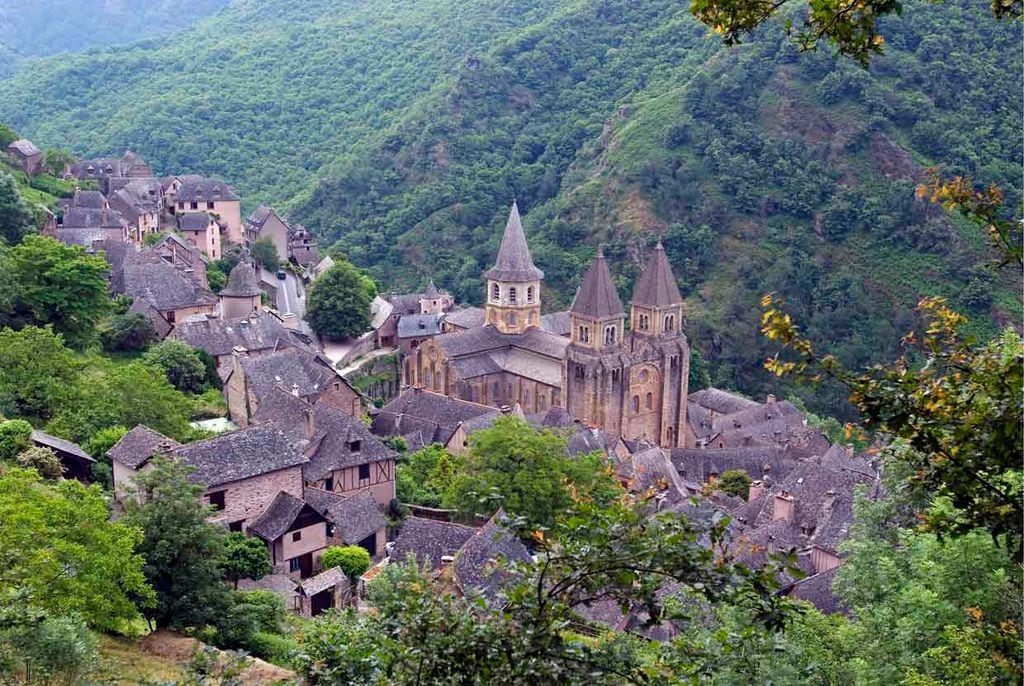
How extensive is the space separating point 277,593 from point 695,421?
42782mm

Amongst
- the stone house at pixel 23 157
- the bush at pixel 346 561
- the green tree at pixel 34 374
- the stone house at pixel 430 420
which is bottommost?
the bush at pixel 346 561

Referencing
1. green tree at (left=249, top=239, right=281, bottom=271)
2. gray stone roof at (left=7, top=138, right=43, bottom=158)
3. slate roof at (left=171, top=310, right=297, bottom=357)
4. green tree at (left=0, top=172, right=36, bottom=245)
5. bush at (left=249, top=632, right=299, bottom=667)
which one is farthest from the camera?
green tree at (left=249, top=239, right=281, bottom=271)

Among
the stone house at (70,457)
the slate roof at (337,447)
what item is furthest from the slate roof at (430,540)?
the stone house at (70,457)

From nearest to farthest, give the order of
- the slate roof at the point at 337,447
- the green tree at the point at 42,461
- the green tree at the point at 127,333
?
the green tree at the point at 42,461, the slate roof at the point at 337,447, the green tree at the point at 127,333

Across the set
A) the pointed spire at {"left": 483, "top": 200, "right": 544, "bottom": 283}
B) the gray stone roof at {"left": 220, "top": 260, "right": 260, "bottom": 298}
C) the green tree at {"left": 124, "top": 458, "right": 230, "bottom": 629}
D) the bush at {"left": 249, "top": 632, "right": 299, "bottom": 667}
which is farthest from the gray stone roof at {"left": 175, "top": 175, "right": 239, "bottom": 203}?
the bush at {"left": 249, "top": 632, "right": 299, "bottom": 667}

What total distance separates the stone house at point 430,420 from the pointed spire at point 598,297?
915cm

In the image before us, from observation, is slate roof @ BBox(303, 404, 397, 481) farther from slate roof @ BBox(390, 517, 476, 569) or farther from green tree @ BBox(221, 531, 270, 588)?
green tree @ BBox(221, 531, 270, 588)

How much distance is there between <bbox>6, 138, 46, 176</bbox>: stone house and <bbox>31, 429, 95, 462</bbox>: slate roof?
40.9 m

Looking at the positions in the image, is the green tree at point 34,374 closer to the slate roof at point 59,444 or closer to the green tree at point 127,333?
the slate roof at point 59,444

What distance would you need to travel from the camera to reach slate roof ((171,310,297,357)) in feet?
146

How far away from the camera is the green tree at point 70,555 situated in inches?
679

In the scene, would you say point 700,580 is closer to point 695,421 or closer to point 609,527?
point 609,527

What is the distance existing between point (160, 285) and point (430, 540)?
25.8m

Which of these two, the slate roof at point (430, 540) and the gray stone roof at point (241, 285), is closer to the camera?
the slate roof at point (430, 540)
